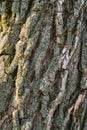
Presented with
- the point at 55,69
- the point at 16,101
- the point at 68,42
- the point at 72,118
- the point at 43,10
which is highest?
the point at 43,10

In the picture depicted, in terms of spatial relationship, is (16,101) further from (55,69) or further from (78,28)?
(78,28)

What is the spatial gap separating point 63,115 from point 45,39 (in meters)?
0.42

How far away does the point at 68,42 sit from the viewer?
76.2 inches

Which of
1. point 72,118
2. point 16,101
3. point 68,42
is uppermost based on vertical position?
point 68,42

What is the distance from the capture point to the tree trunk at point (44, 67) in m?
1.91

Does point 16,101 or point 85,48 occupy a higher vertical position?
point 85,48

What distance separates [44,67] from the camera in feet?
6.34

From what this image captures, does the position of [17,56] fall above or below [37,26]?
below

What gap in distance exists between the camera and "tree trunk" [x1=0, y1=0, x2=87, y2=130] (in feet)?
6.26

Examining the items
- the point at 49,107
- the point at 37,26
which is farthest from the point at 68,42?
the point at 49,107

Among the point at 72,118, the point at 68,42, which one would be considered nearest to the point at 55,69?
the point at 68,42

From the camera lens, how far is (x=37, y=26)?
75.9 inches

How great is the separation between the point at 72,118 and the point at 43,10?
0.61 metres

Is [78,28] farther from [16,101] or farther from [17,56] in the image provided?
[16,101]
